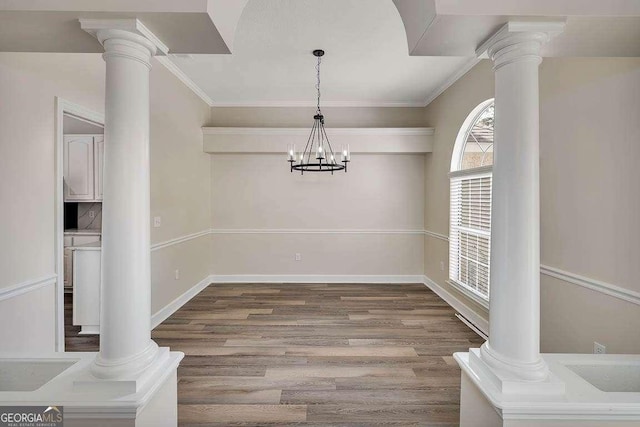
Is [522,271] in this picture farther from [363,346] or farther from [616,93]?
[363,346]

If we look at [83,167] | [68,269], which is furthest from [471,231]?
[68,269]

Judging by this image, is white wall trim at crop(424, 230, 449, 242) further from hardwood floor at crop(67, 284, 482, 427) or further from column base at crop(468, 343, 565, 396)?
column base at crop(468, 343, 565, 396)

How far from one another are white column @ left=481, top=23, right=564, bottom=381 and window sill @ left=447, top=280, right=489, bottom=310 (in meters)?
2.04

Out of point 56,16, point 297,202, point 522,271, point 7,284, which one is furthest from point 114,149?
point 297,202

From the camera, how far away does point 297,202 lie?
17.8 ft

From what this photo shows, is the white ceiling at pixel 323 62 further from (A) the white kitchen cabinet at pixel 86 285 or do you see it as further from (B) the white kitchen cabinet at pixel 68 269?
(B) the white kitchen cabinet at pixel 68 269

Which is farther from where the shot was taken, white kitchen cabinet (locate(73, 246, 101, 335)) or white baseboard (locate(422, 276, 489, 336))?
white baseboard (locate(422, 276, 489, 336))

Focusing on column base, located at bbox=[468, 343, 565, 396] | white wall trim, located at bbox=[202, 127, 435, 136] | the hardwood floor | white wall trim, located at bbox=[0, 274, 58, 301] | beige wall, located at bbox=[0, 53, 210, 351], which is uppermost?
white wall trim, located at bbox=[202, 127, 435, 136]

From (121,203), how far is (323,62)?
2975 mm

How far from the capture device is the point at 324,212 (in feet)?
17.8

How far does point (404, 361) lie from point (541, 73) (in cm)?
255

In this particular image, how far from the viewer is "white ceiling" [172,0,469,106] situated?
9.29 feet

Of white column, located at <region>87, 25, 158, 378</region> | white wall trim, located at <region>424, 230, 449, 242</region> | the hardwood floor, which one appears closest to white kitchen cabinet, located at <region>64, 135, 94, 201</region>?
the hardwood floor

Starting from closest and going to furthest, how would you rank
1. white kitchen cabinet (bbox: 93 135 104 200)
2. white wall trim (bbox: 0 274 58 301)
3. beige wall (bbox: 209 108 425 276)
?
1. white wall trim (bbox: 0 274 58 301)
2. white kitchen cabinet (bbox: 93 135 104 200)
3. beige wall (bbox: 209 108 425 276)
